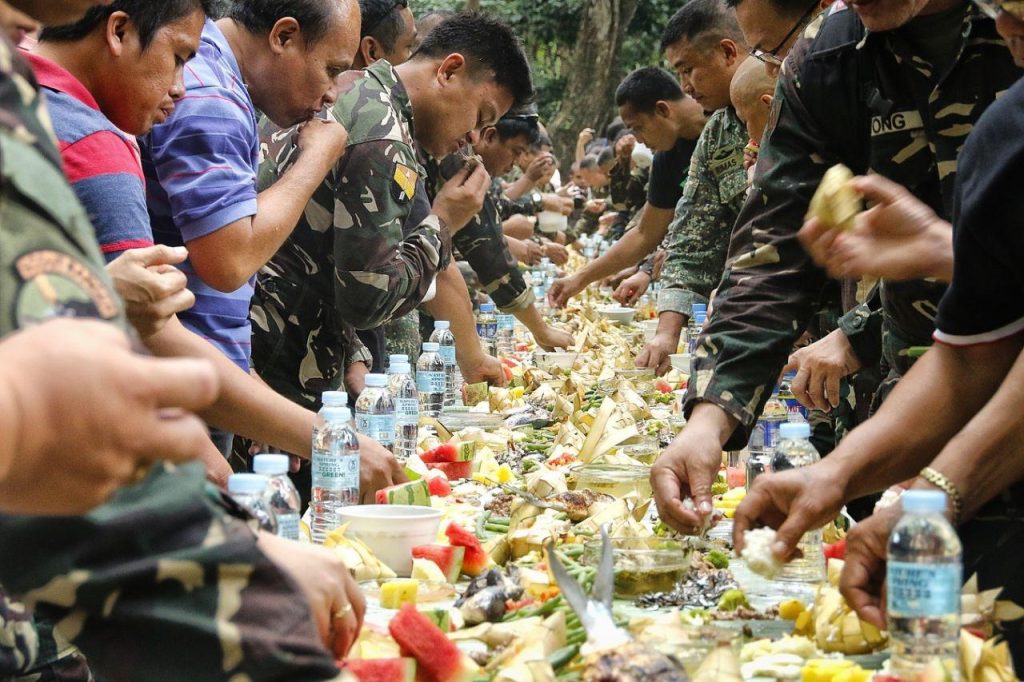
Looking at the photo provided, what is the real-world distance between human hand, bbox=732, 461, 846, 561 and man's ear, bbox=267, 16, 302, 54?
7.30 feet

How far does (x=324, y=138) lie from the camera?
12.3ft

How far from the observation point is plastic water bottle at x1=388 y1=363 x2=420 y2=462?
385cm

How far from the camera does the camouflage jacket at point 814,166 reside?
2.78 metres

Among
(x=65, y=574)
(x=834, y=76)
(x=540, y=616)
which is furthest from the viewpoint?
(x=834, y=76)

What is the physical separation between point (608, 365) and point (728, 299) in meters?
2.99

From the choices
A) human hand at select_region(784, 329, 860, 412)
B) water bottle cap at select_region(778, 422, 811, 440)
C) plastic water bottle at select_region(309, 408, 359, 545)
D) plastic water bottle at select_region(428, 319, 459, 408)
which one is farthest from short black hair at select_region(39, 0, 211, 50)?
plastic water bottle at select_region(428, 319, 459, 408)

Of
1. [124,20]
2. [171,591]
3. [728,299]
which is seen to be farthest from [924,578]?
[124,20]

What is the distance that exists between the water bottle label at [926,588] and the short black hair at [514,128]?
5.79m

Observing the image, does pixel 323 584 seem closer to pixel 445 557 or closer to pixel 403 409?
pixel 445 557

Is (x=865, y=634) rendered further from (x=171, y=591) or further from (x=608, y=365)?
(x=608, y=365)

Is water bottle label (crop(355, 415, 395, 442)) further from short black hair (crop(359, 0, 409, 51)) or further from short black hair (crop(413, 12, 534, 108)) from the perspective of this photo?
short black hair (crop(359, 0, 409, 51))

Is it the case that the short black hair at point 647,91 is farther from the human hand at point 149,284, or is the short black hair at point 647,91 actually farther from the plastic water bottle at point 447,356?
the human hand at point 149,284

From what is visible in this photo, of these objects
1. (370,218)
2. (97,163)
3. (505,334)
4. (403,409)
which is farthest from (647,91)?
(97,163)

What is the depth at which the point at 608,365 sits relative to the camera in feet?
19.4
